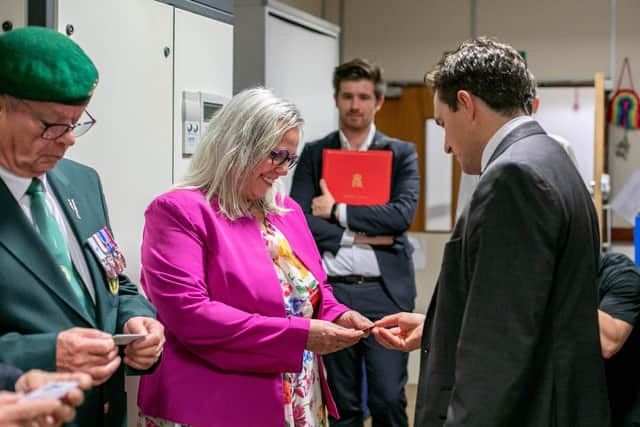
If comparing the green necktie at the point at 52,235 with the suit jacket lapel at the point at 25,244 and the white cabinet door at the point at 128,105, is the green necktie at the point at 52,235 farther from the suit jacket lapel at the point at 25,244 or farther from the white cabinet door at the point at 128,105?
the white cabinet door at the point at 128,105

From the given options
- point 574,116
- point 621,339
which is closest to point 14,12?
point 621,339

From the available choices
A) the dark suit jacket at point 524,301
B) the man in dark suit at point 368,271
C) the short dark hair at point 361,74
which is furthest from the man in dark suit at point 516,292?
the short dark hair at point 361,74

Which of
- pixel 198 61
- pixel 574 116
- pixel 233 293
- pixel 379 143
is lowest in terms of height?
pixel 233 293

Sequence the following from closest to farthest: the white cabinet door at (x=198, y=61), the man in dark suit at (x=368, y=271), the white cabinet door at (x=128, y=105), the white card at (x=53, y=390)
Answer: the white card at (x=53, y=390) < the white cabinet door at (x=128, y=105) < the white cabinet door at (x=198, y=61) < the man in dark suit at (x=368, y=271)

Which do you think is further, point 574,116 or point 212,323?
point 574,116

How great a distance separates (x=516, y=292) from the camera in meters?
1.64

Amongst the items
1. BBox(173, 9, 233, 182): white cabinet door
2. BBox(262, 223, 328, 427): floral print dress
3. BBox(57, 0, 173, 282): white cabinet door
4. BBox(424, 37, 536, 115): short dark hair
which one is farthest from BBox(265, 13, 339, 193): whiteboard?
BBox(424, 37, 536, 115): short dark hair

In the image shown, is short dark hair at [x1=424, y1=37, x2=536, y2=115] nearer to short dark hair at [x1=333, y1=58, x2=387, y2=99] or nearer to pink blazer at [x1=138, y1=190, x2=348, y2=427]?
pink blazer at [x1=138, y1=190, x2=348, y2=427]

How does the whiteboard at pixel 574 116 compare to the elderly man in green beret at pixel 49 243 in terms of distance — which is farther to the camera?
the whiteboard at pixel 574 116

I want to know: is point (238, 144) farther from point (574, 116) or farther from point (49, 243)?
point (574, 116)

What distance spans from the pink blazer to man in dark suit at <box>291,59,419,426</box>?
1.22 metres

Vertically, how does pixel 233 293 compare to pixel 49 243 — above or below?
below

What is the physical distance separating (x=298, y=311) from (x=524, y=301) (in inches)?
33.2

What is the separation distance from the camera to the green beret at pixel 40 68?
158cm
